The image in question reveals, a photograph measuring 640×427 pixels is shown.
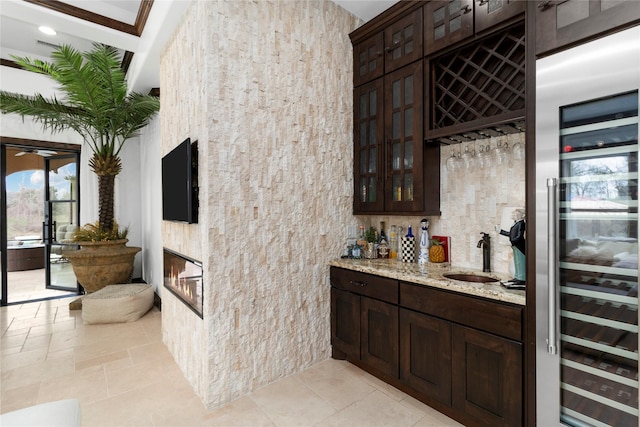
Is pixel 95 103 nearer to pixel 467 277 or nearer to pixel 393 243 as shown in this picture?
pixel 393 243

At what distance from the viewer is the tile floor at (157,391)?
209 cm

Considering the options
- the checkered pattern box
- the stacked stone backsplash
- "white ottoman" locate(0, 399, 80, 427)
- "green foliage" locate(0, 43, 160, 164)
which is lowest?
"white ottoman" locate(0, 399, 80, 427)

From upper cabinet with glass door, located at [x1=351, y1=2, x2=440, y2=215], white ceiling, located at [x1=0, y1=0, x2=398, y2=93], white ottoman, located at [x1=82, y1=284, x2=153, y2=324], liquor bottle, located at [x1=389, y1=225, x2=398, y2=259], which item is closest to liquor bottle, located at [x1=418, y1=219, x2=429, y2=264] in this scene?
upper cabinet with glass door, located at [x1=351, y1=2, x2=440, y2=215]

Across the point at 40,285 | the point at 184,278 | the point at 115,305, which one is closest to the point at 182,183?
the point at 184,278

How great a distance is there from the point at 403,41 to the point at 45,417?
9.84 ft

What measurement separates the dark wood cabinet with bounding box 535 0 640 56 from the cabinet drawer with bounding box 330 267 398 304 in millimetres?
1594

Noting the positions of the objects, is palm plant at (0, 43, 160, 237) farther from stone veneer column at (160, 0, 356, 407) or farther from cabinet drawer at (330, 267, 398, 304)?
cabinet drawer at (330, 267, 398, 304)

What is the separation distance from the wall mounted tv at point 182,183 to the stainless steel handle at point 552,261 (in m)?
2.09

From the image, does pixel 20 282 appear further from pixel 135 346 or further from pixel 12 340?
pixel 135 346

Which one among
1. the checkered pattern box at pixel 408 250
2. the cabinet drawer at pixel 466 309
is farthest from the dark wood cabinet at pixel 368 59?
the cabinet drawer at pixel 466 309

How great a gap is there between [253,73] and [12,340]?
3.66 metres

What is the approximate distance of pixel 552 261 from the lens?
4.99 feet

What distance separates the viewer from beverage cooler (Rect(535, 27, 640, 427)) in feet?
4.43

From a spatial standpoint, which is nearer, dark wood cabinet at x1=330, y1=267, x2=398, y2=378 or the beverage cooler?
the beverage cooler
